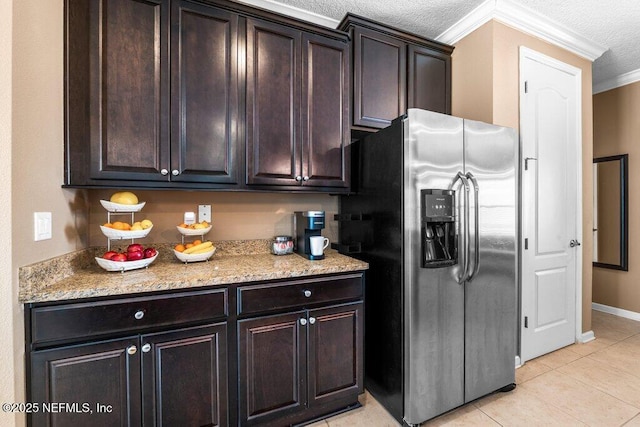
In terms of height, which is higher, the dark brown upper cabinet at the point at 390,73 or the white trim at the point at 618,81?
the white trim at the point at 618,81

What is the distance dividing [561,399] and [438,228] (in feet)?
4.82

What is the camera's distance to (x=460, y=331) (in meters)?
1.72

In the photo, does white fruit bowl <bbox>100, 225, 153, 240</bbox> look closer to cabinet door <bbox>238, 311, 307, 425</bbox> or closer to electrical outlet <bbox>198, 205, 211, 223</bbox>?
electrical outlet <bbox>198, 205, 211, 223</bbox>

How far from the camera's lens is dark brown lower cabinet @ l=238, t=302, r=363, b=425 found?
1491 mm

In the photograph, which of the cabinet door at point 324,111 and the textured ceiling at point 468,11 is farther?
the textured ceiling at point 468,11

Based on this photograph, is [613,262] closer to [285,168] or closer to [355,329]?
[355,329]

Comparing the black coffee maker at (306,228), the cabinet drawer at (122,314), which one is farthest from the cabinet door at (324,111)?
the cabinet drawer at (122,314)

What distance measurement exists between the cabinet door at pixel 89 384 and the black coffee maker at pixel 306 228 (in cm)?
110

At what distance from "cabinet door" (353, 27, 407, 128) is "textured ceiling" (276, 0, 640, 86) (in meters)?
0.23

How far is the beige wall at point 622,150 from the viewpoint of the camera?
10.4 feet

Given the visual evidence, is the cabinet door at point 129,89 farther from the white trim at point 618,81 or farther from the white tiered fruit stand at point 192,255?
the white trim at point 618,81

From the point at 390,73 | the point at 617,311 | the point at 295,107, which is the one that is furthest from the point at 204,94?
the point at 617,311

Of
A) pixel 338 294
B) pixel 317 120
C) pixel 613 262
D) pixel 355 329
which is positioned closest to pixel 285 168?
pixel 317 120

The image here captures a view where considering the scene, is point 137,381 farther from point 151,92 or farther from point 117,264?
point 151,92
